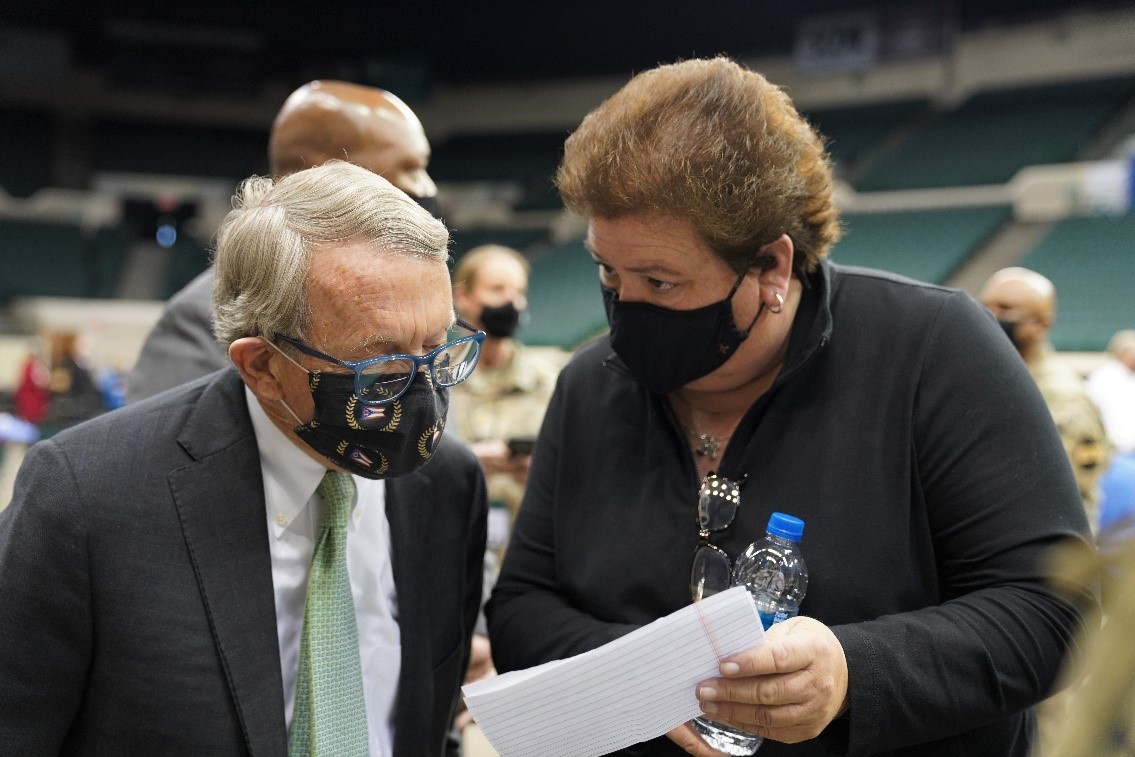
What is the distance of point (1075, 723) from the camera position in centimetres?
49

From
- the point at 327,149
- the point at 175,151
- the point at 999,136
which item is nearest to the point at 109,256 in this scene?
the point at 175,151

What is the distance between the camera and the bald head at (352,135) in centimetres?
240

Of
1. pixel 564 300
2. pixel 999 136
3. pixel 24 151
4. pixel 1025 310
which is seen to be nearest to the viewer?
pixel 1025 310

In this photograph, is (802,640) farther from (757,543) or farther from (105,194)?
(105,194)

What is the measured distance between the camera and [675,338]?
1.54 metres

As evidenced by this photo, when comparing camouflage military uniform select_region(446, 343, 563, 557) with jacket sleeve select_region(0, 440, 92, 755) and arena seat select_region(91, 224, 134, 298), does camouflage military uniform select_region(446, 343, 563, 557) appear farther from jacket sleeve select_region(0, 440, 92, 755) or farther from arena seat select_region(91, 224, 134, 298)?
arena seat select_region(91, 224, 134, 298)

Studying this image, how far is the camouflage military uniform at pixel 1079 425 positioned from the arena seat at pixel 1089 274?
8127 mm

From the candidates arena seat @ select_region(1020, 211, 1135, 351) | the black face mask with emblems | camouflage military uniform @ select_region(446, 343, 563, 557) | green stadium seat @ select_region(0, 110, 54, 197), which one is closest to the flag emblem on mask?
the black face mask with emblems

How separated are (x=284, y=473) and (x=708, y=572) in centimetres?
68

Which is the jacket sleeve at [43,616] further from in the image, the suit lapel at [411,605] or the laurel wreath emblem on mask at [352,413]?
the suit lapel at [411,605]

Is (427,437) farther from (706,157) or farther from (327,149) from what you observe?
(327,149)

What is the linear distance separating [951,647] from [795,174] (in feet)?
2.34

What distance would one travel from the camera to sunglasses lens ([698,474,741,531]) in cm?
152

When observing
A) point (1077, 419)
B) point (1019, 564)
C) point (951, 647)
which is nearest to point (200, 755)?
point (951, 647)
